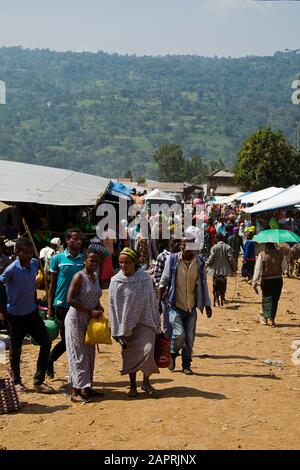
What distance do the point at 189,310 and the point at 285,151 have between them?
189 ft

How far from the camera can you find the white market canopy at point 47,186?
14438mm

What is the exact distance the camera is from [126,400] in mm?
6789

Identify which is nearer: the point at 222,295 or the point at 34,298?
the point at 34,298

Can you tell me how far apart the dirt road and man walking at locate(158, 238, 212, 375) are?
45 centimetres

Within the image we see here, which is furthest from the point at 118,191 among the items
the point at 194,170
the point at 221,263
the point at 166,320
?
the point at 194,170

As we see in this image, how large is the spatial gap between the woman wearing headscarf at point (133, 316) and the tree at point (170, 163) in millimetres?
158453

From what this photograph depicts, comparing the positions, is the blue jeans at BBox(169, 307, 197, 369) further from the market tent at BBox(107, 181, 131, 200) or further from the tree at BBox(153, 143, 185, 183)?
the tree at BBox(153, 143, 185, 183)

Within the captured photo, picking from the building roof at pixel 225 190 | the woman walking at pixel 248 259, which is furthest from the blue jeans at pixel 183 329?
the building roof at pixel 225 190

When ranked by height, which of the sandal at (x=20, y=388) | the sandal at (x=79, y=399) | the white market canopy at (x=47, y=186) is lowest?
the sandal at (x=20, y=388)

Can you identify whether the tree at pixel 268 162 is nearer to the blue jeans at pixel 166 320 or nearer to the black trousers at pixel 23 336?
the blue jeans at pixel 166 320

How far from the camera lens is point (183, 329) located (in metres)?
8.05

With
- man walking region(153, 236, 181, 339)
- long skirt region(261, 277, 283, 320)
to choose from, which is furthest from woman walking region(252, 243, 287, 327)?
man walking region(153, 236, 181, 339)
